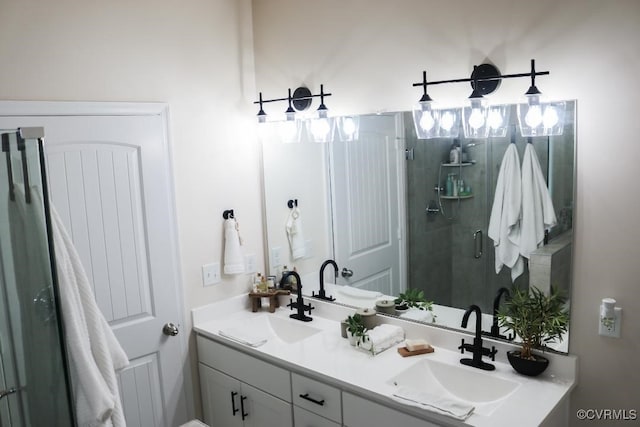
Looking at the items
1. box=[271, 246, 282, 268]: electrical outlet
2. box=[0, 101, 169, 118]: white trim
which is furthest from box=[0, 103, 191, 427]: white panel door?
box=[271, 246, 282, 268]: electrical outlet

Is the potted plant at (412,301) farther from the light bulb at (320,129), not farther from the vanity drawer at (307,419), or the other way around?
the light bulb at (320,129)

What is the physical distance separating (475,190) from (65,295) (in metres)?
1.66

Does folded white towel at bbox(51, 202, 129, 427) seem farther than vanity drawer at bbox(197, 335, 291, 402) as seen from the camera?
No

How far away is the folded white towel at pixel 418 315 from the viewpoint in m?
2.56

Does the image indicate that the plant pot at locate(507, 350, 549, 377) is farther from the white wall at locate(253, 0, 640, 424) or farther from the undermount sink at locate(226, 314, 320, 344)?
the undermount sink at locate(226, 314, 320, 344)

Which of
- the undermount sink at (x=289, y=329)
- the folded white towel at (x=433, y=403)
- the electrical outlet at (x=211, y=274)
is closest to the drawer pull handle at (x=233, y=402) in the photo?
the undermount sink at (x=289, y=329)

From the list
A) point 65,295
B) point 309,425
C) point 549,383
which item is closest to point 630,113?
point 549,383

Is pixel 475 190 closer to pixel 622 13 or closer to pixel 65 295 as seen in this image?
pixel 622 13

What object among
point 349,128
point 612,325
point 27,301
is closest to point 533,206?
point 612,325

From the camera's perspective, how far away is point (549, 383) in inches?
82.1

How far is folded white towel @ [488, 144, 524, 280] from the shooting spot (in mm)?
2203

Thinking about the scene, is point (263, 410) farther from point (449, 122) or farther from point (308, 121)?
point (449, 122)

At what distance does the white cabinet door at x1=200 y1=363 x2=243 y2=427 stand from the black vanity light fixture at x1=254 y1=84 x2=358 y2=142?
1363 millimetres

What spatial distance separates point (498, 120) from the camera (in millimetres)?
2195
